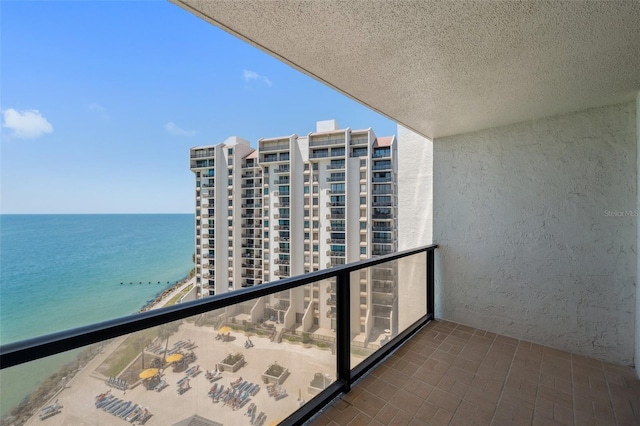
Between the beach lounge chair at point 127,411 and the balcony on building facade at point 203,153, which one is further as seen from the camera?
the balcony on building facade at point 203,153

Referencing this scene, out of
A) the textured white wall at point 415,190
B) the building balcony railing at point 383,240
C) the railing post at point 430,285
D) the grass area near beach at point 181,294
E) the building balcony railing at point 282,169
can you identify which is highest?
the building balcony railing at point 282,169

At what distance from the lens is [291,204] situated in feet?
82.5

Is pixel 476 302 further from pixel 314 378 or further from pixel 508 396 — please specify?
pixel 314 378

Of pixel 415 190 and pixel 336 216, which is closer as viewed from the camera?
pixel 415 190

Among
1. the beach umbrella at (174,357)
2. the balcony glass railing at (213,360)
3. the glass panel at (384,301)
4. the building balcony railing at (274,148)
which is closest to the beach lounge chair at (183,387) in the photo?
the balcony glass railing at (213,360)

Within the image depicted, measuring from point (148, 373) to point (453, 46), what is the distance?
7.95 feet

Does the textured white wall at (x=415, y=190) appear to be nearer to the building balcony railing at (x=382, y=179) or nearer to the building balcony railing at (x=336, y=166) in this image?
the building balcony railing at (x=382, y=179)

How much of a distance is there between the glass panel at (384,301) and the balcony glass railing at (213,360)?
0.03 metres

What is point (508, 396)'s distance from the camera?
2.11m

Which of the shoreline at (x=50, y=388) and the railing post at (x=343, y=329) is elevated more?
the shoreline at (x=50, y=388)

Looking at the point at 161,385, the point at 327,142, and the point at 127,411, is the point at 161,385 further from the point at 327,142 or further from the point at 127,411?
the point at 327,142

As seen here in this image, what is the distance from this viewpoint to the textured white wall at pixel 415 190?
3859 mm

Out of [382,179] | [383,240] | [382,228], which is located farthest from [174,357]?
[382,179]

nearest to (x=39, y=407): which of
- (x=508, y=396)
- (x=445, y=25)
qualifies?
(x=445, y=25)
